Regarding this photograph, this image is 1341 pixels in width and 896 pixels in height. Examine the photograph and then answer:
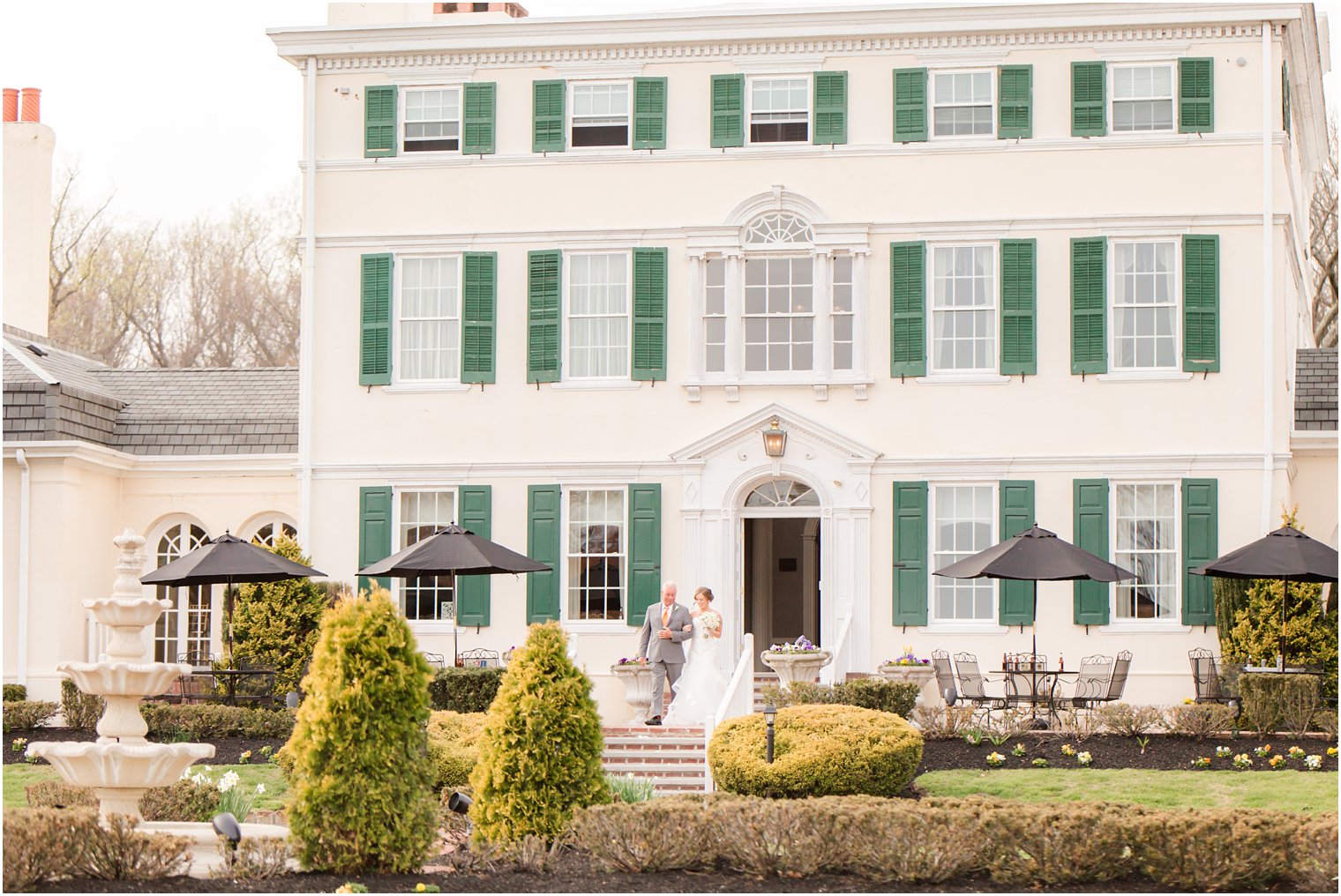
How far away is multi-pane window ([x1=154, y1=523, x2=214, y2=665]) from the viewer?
2355 cm

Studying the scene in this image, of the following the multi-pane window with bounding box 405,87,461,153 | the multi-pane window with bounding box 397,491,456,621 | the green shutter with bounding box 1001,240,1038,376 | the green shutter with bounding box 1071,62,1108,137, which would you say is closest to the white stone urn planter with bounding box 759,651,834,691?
the green shutter with bounding box 1001,240,1038,376

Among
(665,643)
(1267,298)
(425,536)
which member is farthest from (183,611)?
(1267,298)

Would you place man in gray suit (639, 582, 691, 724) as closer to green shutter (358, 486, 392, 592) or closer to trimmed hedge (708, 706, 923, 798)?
trimmed hedge (708, 706, 923, 798)

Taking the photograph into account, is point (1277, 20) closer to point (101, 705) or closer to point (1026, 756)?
point (1026, 756)

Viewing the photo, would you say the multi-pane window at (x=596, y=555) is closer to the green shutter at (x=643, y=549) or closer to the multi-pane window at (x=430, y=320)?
the green shutter at (x=643, y=549)

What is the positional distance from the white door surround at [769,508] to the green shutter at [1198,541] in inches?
148

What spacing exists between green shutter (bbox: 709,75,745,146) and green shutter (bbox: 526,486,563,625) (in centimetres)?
492

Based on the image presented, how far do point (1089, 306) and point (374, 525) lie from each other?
9.31 metres

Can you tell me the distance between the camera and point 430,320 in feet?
72.9

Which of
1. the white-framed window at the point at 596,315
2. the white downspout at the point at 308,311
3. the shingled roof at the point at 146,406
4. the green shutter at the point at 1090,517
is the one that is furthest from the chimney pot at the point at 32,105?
the green shutter at the point at 1090,517

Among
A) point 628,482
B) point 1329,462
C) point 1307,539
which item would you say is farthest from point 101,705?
point 1329,462

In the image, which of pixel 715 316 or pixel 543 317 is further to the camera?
pixel 543 317

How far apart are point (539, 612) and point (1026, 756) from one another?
23.3 ft

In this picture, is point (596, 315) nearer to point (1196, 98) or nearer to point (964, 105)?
point (964, 105)
